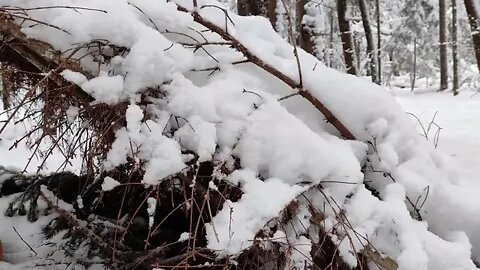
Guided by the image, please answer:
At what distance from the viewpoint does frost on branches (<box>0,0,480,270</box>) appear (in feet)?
7.79

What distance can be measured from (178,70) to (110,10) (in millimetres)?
473

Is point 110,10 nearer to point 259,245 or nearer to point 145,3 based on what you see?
point 145,3

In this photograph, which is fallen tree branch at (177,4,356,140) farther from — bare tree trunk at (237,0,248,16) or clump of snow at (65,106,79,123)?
bare tree trunk at (237,0,248,16)

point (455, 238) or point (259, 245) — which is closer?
point (259, 245)

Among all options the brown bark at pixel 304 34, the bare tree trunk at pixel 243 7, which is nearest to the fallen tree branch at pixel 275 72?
the bare tree trunk at pixel 243 7

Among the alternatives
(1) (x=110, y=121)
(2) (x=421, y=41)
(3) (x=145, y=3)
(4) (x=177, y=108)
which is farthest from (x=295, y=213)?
(2) (x=421, y=41)

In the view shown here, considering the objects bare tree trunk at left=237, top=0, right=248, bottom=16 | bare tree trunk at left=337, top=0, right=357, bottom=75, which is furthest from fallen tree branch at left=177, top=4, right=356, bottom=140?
bare tree trunk at left=337, top=0, right=357, bottom=75

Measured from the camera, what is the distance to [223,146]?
251 centimetres

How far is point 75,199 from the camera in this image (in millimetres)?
3219

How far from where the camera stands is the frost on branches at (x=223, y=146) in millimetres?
2375

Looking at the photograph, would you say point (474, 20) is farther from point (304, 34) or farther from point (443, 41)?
point (443, 41)

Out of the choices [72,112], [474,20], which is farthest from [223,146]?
[474,20]

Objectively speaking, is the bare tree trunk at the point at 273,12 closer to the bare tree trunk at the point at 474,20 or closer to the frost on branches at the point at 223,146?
the bare tree trunk at the point at 474,20

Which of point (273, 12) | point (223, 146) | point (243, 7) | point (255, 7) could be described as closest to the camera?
point (223, 146)
